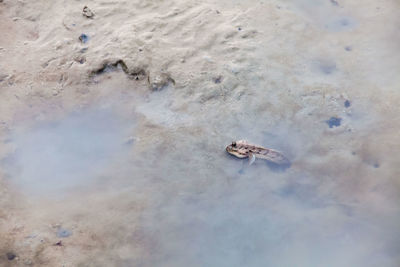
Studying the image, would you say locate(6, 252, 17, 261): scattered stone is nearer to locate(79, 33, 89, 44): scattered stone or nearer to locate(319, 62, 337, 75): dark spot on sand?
locate(79, 33, 89, 44): scattered stone

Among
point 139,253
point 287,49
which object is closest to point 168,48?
point 287,49

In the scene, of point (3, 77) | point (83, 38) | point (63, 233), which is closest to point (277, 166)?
point (63, 233)

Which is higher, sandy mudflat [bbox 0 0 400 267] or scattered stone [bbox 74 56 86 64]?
scattered stone [bbox 74 56 86 64]

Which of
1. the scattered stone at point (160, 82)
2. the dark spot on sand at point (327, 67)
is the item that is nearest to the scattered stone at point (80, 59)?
the scattered stone at point (160, 82)

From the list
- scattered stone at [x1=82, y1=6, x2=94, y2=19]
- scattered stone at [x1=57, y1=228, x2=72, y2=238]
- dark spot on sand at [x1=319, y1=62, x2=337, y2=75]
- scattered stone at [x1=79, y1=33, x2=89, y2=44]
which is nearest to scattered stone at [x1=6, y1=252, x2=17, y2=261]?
scattered stone at [x1=57, y1=228, x2=72, y2=238]

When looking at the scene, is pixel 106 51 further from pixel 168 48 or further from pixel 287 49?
pixel 287 49

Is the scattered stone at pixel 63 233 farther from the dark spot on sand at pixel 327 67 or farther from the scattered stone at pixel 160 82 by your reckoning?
the dark spot on sand at pixel 327 67
